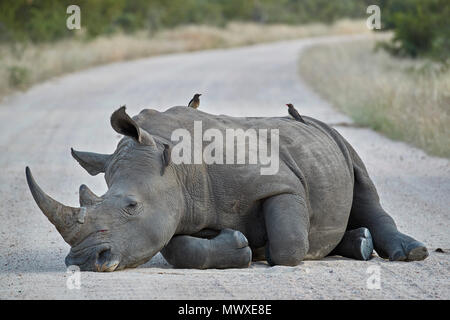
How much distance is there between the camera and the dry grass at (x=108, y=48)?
78.4 ft

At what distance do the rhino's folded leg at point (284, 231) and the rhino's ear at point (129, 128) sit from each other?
3.20ft

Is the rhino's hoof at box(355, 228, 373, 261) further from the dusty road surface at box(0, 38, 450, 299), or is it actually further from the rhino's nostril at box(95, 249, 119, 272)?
the rhino's nostril at box(95, 249, 119, 272)

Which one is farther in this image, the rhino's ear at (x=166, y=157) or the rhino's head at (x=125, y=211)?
the rhino's ear at (x=166, y=157)

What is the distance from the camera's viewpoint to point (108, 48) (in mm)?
32656

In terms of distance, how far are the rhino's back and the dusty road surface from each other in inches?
12.6

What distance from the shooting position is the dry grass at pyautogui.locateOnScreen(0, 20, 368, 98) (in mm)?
23895

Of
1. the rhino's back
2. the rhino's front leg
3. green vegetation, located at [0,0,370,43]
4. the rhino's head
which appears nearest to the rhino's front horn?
the rhino's head

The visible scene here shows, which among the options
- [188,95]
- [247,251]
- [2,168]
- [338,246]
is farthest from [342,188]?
[188,95]

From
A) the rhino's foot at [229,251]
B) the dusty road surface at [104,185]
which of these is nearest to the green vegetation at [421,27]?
the dusty road surface at [104,185]

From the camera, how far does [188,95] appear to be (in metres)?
21.0

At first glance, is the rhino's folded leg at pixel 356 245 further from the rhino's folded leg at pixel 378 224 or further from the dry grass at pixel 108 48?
the dry grass at pixel 108 48

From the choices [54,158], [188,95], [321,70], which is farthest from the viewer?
[321,70]
